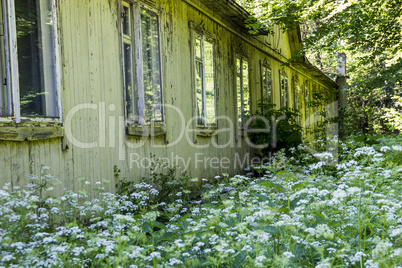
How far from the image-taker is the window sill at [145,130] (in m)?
6.14

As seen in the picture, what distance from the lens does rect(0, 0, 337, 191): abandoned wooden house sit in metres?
4.29

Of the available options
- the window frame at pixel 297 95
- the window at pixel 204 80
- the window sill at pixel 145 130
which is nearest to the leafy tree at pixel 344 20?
the window at pixel 204 80

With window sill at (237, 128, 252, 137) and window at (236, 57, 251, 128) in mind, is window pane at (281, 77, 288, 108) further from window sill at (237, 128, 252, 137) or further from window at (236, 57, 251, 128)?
window sill at (237, 128, 252, 137)

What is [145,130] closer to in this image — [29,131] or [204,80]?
[29,131]

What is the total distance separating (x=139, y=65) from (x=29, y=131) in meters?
2.60

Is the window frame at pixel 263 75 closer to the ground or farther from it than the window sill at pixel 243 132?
farther from it

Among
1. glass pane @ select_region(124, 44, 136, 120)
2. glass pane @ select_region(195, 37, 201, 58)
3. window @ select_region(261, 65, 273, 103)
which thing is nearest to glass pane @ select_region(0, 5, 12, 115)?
glass pane @ select_region(124, 44, 136, 120)

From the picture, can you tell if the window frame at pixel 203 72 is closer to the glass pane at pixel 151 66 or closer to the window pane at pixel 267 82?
the glass pane at pixel 151 66

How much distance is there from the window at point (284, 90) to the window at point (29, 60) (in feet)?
44.2

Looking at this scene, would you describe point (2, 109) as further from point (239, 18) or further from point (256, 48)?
point (256, 48)

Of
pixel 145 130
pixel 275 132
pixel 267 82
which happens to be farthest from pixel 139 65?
pixel 267 82

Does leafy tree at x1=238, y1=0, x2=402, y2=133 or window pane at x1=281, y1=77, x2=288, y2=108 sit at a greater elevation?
leafy tree at x1=238, y1=0, x2=402, y2=133

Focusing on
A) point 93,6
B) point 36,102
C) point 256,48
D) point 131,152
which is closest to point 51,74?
point 36,102

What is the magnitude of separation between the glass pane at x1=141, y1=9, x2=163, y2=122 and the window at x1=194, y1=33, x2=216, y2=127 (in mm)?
1778
